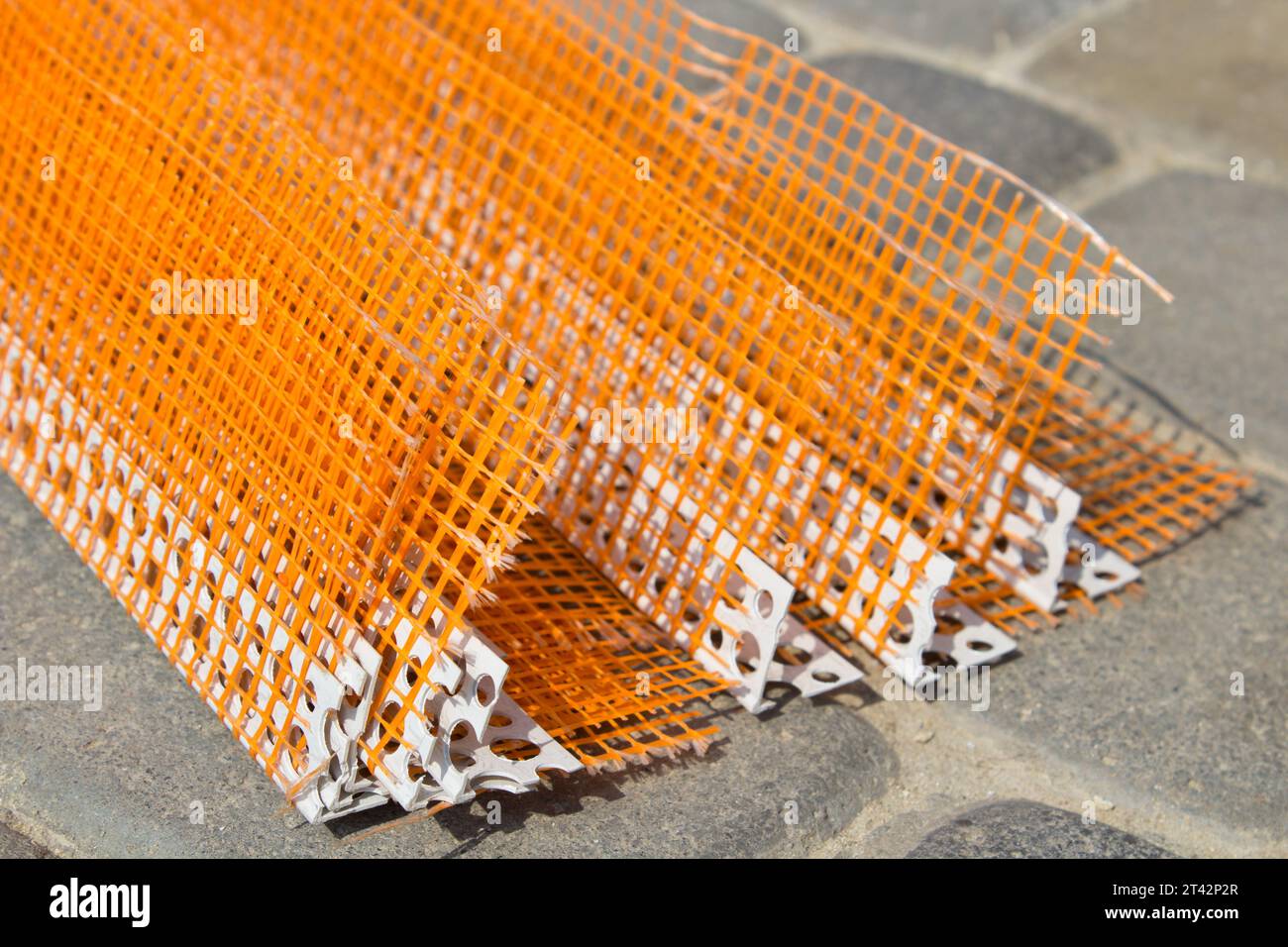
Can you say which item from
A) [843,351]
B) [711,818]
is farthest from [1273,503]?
[711,818]

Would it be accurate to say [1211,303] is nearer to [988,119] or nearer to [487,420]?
[988,119]

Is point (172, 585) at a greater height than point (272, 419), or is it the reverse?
point (272, 419)

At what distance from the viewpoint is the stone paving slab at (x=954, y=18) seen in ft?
22.8

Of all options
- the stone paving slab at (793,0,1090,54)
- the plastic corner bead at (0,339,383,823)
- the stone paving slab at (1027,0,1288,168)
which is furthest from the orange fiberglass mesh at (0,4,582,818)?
the stone paving slab at (1027,0,1288,168)

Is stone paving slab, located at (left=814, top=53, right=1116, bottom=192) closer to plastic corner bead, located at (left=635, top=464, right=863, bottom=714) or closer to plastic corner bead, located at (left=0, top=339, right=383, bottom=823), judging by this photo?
plastic corner bead, located at (left=635, top=464, right=863, bottom=714)

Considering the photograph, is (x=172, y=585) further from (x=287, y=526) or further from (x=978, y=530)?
(x=978, y=530)

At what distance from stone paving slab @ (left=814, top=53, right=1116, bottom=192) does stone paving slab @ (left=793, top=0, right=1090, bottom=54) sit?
14.0 inches

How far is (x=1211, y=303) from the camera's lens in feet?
18.1

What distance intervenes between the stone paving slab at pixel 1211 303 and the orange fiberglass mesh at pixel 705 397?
33.1 inches

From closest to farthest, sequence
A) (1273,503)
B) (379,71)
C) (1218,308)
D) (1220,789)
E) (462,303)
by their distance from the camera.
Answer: (462,303)
(1220,789)
(1273,503)
(379,71)
(1218,308)

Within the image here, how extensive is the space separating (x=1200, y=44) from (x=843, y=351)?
365 centimetres

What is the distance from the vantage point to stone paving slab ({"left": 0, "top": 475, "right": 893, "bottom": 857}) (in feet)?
10.9

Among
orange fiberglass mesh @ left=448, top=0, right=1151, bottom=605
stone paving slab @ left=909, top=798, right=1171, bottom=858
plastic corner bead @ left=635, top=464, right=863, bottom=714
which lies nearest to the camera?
stone paving slab @ left=909, top=798, right=1171, bottom=858

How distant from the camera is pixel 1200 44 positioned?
6973 mm
